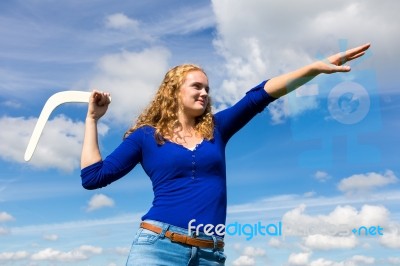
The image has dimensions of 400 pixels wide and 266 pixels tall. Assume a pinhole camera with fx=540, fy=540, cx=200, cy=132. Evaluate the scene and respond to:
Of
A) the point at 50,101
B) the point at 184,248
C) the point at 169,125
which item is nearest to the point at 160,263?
the point at 184,248

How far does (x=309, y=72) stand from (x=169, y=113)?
1.33 m

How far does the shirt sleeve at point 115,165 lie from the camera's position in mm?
4645

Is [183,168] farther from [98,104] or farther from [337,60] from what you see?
[337,60]

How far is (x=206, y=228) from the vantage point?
4.24 metres

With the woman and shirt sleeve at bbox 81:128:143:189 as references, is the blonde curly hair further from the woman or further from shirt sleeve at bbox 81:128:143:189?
shirt sleeve at bbox 81:128:143:189

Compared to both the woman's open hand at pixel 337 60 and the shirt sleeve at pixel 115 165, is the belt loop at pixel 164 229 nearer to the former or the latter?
the shirt sleeve at pixel 115 165

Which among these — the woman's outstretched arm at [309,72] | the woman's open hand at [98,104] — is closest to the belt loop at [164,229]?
the woman's open hand at [98,104]

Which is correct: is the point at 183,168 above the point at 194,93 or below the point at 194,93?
below

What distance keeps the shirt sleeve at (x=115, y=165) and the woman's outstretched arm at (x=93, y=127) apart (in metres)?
0.07

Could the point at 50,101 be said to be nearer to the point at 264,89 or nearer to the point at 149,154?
the point at 149,154

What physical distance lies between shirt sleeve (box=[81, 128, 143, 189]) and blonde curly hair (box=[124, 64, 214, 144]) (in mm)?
187

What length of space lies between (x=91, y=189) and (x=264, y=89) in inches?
69.5

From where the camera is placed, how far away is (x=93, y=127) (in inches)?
190

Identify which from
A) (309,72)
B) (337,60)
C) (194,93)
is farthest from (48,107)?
(337,60)
